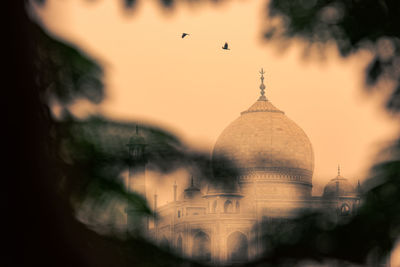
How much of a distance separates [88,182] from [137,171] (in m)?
0.10

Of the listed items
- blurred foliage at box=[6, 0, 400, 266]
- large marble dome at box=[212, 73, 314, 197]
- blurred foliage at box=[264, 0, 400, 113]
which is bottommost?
blurred foliage at box=[6, 0, 400, 266]

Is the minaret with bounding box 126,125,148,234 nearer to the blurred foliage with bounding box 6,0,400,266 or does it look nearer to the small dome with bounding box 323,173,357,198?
the blurred foliage with bounding box 6,0,400,266

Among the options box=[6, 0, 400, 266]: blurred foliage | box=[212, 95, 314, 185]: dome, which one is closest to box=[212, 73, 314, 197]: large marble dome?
box=[212, 95, 314, 185]: dome

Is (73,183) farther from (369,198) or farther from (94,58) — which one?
(369,198)

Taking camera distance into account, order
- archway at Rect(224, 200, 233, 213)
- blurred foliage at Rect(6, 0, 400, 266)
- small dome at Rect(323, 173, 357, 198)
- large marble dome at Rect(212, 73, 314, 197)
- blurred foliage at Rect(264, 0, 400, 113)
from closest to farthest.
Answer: blurred foliage at Rect(6, 0, 400, 266), small dome at Rect(323, 173, 357, 198), blurred foliage at Rect(264, 0, 400, 113), archway at Rect(224, 200, 233, 213), large marble dome at Rect(212, 73, 314, 197)

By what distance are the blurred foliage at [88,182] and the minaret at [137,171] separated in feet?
0.04

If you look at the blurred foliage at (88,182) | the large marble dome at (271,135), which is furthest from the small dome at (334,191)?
the large marble dome at (271,135)

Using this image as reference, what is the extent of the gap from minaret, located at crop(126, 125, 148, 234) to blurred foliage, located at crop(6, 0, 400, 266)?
0.04 feet

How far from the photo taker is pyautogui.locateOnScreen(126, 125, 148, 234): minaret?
3.28 ft

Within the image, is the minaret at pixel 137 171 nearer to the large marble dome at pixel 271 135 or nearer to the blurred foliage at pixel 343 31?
the blurred foliage at pixel 343 31

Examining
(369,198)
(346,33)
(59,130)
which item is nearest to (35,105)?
(59,130)

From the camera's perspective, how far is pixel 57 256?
947 millimetres

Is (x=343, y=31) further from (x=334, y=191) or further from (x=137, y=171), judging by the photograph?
(x=137, y=171)

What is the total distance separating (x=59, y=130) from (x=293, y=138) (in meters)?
27.4
